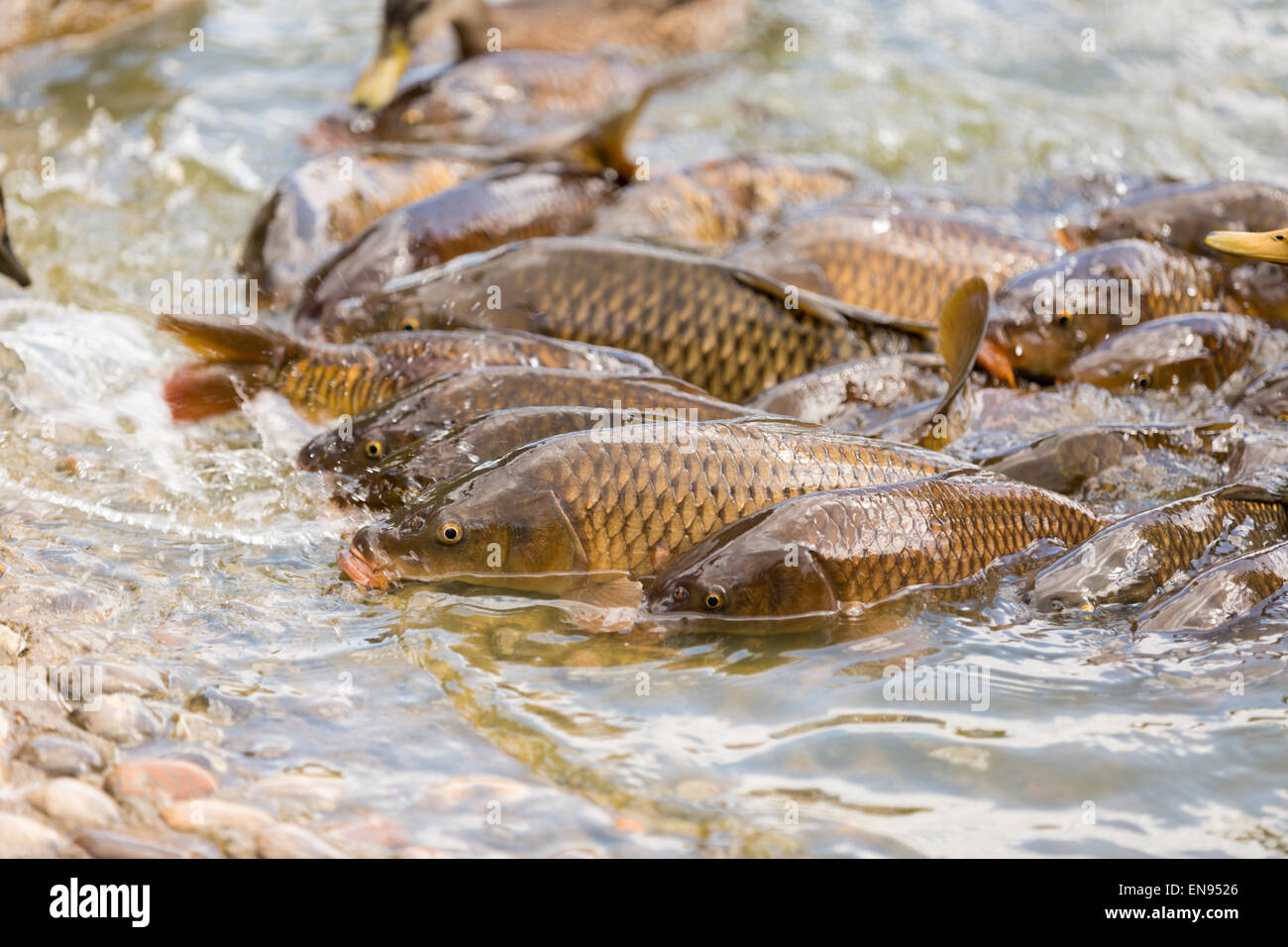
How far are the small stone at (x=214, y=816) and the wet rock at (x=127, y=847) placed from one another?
7cm

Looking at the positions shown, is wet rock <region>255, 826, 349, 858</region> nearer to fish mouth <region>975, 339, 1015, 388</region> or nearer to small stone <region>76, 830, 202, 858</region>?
small stone <region>76, 830, 202, 858</region>

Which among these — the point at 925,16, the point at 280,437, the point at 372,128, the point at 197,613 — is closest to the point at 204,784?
the point at 197,613

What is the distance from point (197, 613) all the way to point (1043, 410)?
304 cm

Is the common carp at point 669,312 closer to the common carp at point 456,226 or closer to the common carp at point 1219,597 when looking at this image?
the common carp at point 456,226

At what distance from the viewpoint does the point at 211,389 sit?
4902 millimetres

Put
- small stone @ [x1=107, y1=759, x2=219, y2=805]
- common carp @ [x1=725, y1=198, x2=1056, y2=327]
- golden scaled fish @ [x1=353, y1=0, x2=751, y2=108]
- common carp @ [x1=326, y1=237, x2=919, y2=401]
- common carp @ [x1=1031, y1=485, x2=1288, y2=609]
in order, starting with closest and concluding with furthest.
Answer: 1. small stone @ [x1=107, y1=759, x2=219, y2=805]
2. common carp @ [x1=1031, y1=485, x2=1288, y2=609]
3. common carp @ [x1=326, y1=237, x2=919, y2=401]
4. common carp @ [x1=725, y1=198, x2=1056, y2=327]
5. golden scaled fish @ [x1=353, y1=0, x2=751, y2=108]

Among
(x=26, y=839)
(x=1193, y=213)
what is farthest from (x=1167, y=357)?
(x=26, y=839)

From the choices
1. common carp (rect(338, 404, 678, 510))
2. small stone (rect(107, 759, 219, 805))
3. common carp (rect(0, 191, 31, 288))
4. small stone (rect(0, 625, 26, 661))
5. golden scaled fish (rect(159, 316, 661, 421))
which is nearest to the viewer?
small stone (rect(107, 759, 219, 805))

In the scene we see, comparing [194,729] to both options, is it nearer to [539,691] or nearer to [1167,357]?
[539,691]

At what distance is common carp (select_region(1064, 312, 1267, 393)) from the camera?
202 inches

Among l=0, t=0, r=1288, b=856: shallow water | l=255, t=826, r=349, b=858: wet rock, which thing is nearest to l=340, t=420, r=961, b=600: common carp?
l=0, t=0, r=1288, b=856: shallow water

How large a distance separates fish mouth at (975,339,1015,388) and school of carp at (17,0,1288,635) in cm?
1

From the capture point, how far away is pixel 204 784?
9.43 ft

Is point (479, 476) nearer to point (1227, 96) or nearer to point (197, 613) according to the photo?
point (197, 613)
